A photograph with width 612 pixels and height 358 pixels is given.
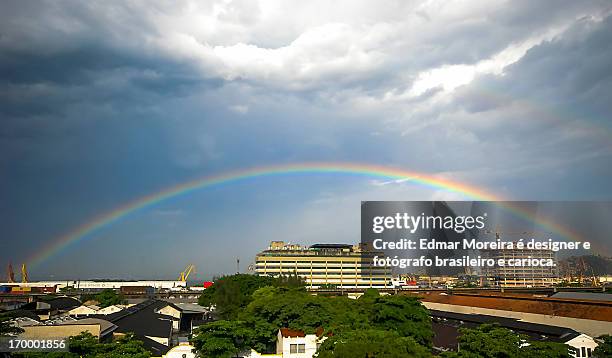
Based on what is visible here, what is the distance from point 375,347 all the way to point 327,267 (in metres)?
139

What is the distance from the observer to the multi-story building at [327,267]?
159625mm

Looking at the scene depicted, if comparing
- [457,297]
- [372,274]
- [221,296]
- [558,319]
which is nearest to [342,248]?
[372,274]

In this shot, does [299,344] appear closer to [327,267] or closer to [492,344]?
[492,344]

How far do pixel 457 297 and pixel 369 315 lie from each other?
44380mm

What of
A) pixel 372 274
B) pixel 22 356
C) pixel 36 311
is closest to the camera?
pixel 22 356

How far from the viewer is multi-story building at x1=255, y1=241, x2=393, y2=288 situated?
15962 cm

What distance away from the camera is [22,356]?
92.4 feet

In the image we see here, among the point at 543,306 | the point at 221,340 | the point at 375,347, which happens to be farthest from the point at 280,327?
the point at 543,306

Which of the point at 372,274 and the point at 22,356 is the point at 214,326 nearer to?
the point at 22,356

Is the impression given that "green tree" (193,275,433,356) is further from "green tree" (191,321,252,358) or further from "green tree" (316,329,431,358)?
"green tree" (316,329,431,358)

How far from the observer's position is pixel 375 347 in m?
25.7

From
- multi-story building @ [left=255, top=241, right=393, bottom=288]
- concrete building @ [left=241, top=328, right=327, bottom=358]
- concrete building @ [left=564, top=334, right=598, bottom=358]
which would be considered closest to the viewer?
concrete building @ [left=241, top=328, right=327, bottom=358]

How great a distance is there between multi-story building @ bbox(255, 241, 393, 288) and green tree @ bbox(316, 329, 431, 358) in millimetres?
131906

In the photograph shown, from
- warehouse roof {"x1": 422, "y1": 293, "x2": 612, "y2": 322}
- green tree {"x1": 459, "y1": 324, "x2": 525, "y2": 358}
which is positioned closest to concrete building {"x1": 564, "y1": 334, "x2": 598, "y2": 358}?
green tree {"x1": 459, "y1": 324, "x2": 525, "y2": 358}
